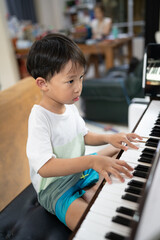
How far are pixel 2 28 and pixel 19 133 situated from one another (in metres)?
2.90

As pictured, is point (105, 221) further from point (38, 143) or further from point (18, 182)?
point (18, 182)

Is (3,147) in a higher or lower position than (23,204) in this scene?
higher

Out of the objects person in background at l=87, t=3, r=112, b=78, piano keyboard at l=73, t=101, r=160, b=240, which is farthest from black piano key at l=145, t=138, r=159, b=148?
person in background at l=87, t=3, r=112, b=78

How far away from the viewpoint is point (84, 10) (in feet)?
24.1

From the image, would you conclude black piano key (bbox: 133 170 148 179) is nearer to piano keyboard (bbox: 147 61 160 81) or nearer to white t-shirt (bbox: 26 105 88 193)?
white t-shirt (bbox: 26 105 88 193)

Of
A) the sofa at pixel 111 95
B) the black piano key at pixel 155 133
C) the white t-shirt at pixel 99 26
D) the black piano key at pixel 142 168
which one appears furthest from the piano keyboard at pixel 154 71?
the white t-shirt at pixel 99 26

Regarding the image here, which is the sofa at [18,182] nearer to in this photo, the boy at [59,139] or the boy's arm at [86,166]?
the boy at [59,139]

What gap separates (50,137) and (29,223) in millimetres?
365

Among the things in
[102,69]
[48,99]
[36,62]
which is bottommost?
[102,69]

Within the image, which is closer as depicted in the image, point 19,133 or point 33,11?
point 19,133

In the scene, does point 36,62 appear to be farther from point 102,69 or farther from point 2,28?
point 102,69

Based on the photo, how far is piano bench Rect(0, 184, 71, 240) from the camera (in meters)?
0.84

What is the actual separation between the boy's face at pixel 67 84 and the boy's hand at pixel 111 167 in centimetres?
28

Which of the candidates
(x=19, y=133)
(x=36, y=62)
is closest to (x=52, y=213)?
(x=19, y=133)
